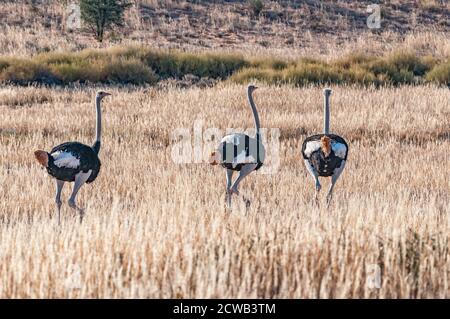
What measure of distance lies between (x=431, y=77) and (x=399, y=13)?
18.4 metres

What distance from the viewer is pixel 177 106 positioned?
49.9 ft

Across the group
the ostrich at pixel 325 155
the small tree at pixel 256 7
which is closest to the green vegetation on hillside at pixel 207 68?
the ostrich at pixel 325 155

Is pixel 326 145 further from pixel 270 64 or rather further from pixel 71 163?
pixel 270 64

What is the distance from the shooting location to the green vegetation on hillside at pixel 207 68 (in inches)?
760

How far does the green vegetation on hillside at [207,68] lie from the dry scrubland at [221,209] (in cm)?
253

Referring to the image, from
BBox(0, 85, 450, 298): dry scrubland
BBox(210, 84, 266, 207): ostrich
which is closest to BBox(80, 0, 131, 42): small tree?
BBox(0, 85, 450, 298): dry scrubland

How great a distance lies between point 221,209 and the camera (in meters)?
6.82

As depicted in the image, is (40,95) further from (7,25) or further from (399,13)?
(399,13)

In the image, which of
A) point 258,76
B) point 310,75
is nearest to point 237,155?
point 258,76

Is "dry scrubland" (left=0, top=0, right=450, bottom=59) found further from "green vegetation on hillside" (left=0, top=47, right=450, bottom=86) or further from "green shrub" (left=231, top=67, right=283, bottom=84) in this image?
"green shrub" (left=231, top=67, right=283, bottom=84)

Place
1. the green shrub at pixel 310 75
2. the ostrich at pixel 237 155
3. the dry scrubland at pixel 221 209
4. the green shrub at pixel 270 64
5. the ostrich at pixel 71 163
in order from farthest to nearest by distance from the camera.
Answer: the green shrub at pixel 270 64 → the green shrub at pixel 310 75 → the ostrich at pixel 237 155 → the ostrich at pixel 71 163 → the dry scrubland at pixel 221 209

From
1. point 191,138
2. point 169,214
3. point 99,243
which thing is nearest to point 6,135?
point 191,138

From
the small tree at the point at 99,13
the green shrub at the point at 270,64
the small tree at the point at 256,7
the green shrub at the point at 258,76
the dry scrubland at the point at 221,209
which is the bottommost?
the dry scrubland at the point at 221,209

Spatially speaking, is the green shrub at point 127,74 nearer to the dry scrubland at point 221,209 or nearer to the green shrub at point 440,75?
the dry scrubland at point 221,209
